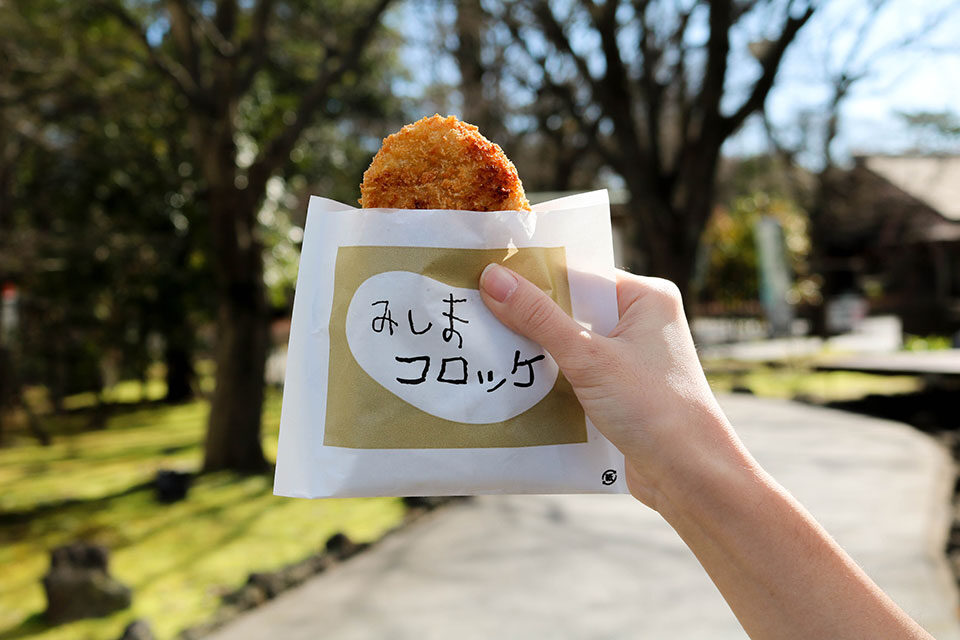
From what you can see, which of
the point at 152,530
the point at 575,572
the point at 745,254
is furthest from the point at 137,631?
the point at 745,254

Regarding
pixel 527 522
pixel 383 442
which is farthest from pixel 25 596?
pixel 383 442

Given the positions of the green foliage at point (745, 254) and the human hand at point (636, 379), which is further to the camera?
the green foliage at point (745, 254)

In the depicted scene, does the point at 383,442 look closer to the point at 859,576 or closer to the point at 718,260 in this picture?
the point at 859,576

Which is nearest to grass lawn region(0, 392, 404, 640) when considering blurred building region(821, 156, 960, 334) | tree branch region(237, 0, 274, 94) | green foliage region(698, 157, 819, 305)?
tree branch region(237, 0, 274, 94)

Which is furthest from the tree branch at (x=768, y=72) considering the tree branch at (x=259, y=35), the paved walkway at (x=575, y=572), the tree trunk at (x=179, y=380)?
the tree trunk at (x=179, y=380)

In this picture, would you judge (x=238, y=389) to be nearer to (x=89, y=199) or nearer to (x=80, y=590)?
(x=80, y=590)

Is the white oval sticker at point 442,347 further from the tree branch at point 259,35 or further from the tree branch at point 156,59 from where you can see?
the tree branch at point 259,35
